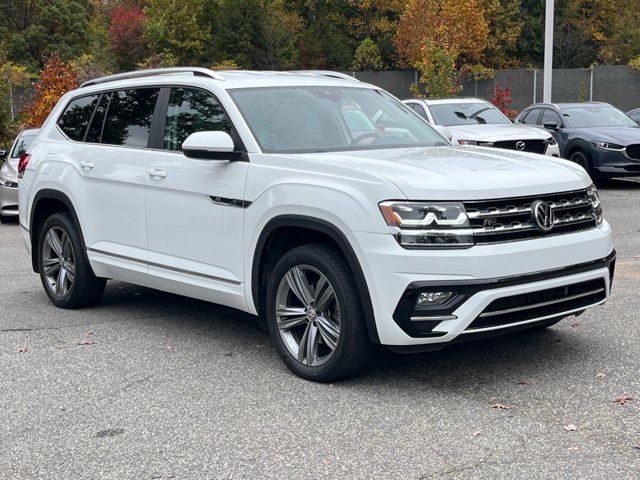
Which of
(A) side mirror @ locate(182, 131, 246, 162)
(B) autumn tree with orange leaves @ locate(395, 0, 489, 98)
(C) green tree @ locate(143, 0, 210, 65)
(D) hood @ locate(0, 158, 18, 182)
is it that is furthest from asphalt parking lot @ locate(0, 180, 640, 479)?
(C) green tree @ locate(143, 0, 210, 65)

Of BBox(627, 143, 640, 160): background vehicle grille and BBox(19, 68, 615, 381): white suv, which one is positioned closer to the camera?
BBox(19, 68, 615, 381): white suv

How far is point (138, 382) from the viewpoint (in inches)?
231

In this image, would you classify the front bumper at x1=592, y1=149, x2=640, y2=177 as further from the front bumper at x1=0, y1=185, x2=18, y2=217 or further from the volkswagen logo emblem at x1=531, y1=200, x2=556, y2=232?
the volkswagen logo emblem at x1=531, y1=200, x2=556, y2=232

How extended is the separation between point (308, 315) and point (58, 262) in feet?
10.7

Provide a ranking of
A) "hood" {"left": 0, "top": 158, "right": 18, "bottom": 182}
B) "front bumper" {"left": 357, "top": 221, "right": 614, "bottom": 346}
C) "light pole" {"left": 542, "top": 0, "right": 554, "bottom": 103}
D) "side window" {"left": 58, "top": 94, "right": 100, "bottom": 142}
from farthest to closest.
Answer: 1. "light pole" {"left": 542, "top": 0, "right": 554, "bottom": 103}
2. "hood" {"left": 0, "top": 158, "right": 18, "bottom": 182}
3. "side window" {"left": 58, "top": 94, "right": 100, "bottom": 142}
4. "front bumper" {"left": 357, "top": 221, "right": 614, "bottom": 346}

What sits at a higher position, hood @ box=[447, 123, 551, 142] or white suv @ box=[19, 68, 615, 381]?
white suv @ box=[19, 68, 615, 381]

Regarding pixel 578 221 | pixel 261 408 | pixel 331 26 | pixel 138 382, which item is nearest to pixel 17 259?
pixel 138 382

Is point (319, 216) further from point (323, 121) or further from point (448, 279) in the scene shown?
point (323, 121)

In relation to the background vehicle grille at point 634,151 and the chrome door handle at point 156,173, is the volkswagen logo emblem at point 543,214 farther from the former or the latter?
the background vehicle grille at point 634,151

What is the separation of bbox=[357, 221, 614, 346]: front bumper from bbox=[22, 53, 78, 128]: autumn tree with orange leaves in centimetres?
1961

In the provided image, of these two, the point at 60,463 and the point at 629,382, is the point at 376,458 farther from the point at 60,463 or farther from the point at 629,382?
the point at 629,382

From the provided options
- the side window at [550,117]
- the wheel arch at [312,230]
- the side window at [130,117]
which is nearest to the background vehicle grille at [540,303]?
the wheel arch at [312,230]

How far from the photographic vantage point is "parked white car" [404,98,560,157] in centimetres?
1656

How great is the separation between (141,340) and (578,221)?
323 centimetres
